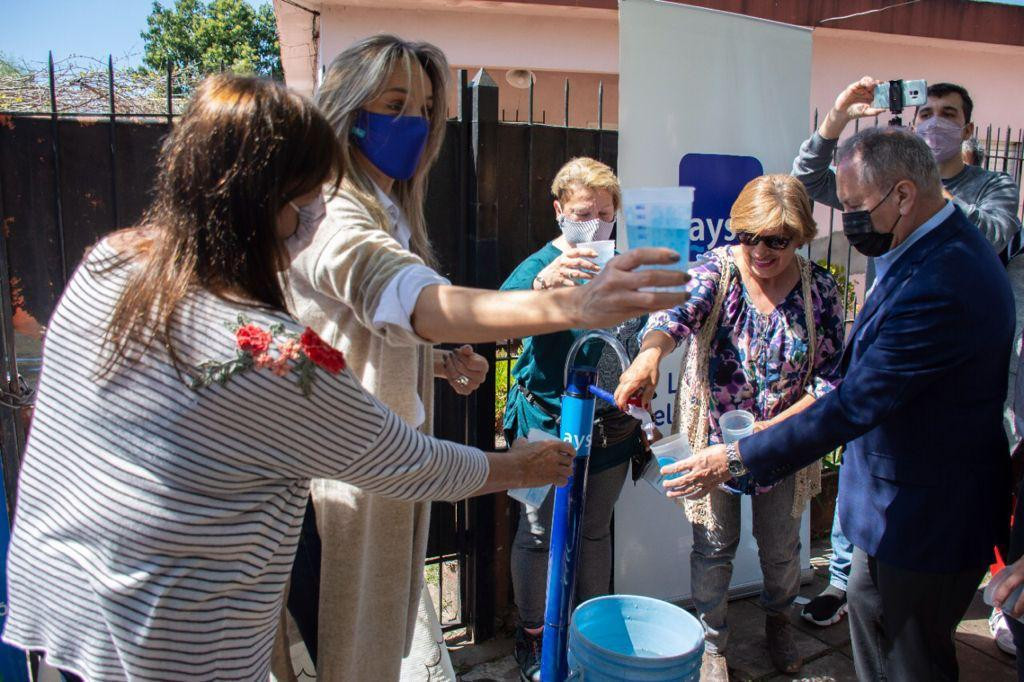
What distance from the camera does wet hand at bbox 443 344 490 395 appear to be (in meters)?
2.35

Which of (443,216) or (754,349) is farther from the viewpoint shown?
(443,216)

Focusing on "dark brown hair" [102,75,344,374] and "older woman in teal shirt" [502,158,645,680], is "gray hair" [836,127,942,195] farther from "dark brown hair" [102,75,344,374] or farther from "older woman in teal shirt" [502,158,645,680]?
"dark brown hair" [102,75,344,374]

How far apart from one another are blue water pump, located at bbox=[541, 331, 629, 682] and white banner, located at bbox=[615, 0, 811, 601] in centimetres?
113

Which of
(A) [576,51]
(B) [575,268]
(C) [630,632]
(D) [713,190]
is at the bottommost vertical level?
(C) [630,632]

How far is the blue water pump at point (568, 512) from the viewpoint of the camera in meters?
2.22

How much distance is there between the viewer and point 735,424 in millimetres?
2777

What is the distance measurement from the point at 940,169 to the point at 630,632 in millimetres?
2489

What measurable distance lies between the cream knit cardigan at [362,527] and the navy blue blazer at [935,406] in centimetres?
123

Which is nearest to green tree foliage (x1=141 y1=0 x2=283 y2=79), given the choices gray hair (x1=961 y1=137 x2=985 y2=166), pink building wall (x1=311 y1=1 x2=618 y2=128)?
pink building wall (x1=311 y1=1 x2=618 y2=128)

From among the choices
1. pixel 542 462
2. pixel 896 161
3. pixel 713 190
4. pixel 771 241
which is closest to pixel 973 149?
pixel 713 190

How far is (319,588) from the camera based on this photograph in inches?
74.7

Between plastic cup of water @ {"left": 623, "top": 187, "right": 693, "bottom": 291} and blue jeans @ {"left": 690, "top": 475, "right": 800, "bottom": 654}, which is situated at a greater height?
plastic cup of water @ {"left": 623, "top": 187, "right": 693, "bottom": 291}

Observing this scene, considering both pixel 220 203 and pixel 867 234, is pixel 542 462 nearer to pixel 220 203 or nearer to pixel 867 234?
pixel 220 203

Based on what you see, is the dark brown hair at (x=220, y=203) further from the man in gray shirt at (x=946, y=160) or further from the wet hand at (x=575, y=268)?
the man in gray shirt at (x=946, y=160)
